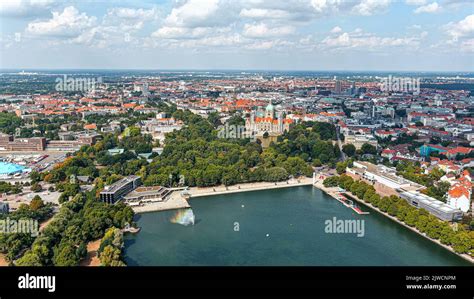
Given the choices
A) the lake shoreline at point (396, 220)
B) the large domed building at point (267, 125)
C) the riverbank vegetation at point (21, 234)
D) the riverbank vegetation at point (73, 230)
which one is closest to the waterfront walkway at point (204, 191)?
the lake shoreline at point (396, 220)

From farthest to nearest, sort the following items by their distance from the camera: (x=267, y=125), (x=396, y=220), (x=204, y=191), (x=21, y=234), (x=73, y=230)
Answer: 1. (x=267, y=125)
2. (x=204, y=191)
3. (x=396, y=220)
4. (x=73, y=230)
5. (x=21, y=234)

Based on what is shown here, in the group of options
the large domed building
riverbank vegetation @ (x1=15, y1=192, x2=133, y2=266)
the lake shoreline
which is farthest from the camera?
the large domed building

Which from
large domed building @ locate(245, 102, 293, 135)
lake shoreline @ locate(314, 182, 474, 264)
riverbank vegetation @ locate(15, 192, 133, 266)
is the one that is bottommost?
lake shoreline @ locate(314, 182, 474, 264)

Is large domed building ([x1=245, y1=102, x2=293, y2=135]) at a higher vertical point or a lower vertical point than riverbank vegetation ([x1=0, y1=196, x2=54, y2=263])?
higher

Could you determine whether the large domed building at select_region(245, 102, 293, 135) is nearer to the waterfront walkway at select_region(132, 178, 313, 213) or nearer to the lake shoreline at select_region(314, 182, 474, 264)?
the waterfront walkway at select_region(132, 178, 313, 213)

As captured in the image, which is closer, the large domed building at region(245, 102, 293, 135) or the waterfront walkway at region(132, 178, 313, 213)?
the waterfront walkway at region(132, 178, 313, 213)

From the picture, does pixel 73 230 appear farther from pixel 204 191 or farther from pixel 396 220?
pixel 396 220

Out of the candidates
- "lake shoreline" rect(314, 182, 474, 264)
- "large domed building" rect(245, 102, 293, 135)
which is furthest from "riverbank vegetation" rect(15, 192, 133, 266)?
"large domed building" rect(245, 102, 293, 135)

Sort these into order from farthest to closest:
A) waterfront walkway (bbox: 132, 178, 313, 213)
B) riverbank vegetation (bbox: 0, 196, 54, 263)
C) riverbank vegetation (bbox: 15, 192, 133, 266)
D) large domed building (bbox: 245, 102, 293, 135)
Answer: large domed building (bbox: 245, 102, 293, 135), waterfront walkway (bbox: 132, 178, 313, 213), riverbank vegetation (bbox: 0, 196, 54, 263), riverbank vegetation (bbox: 15, 192, 133, 266)

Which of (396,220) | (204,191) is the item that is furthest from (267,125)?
(396,220)

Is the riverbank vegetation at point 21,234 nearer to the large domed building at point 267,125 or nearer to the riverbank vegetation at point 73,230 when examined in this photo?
the riverbank vegetation at point 73,230

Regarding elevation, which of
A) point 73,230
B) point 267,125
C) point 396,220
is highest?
point 267,125

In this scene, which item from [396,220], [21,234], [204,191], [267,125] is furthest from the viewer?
[267,125]
